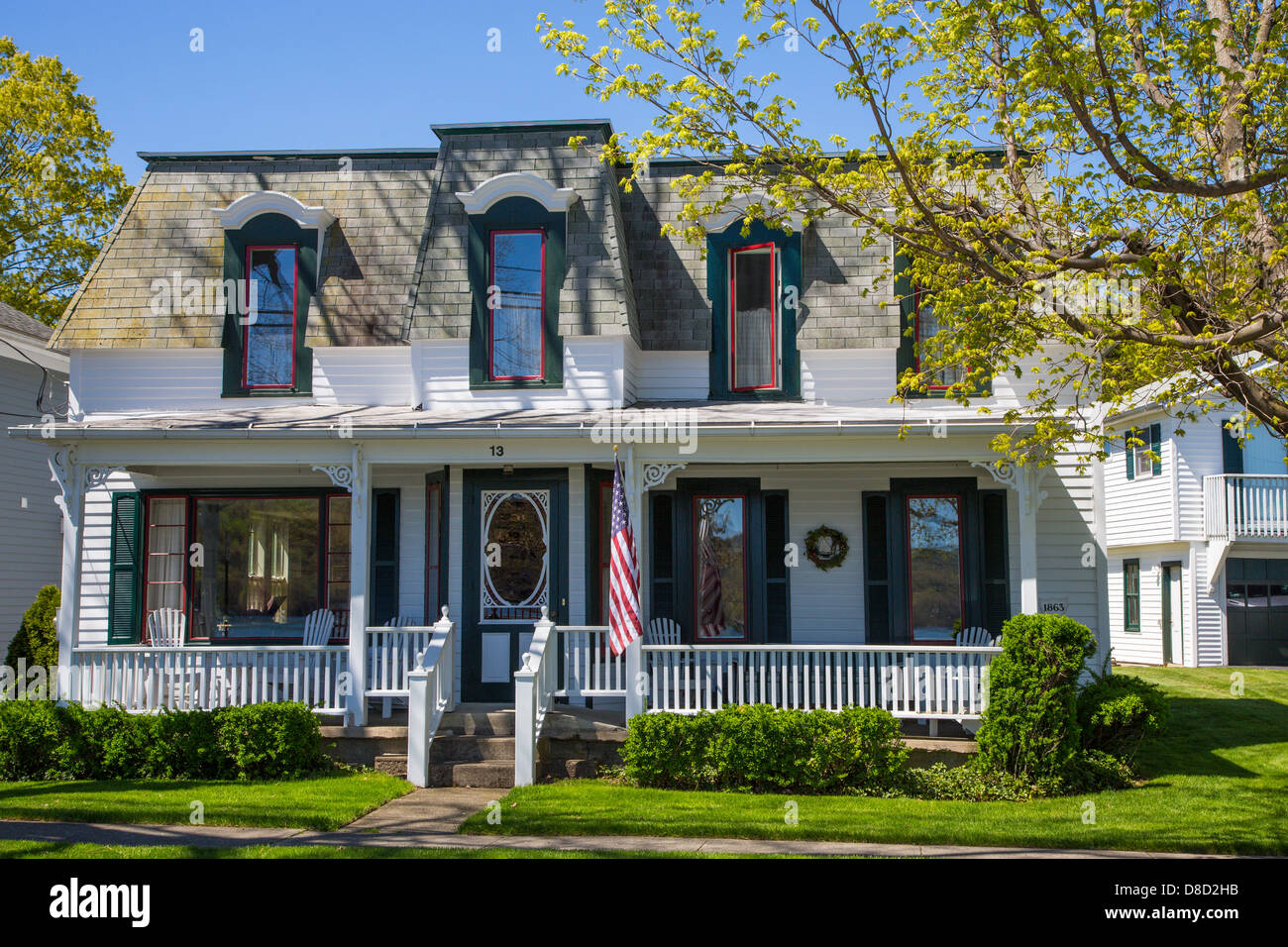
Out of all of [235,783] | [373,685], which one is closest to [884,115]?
[373,685]

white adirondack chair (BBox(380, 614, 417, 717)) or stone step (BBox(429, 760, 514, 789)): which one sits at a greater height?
white adirondack chair (BBox(380, 614, 417, 717))

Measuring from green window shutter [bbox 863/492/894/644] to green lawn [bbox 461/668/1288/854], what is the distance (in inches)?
128

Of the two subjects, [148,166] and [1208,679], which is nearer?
[148,166]

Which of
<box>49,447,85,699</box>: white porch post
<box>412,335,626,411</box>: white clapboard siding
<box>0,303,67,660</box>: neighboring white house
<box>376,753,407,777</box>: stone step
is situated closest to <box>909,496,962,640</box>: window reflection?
<box>412,335,626,411</box>: white clapboard siding

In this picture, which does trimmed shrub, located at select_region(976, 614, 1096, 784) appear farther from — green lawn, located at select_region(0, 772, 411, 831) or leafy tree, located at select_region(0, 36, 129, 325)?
leafy tree, located at select_region(0, 36, 129, 325)

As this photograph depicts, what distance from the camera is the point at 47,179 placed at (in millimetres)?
24922

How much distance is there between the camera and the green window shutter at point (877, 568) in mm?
13969

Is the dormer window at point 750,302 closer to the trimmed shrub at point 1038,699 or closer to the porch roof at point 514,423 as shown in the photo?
the porch roof at point 514,423

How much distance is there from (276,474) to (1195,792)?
1149cm

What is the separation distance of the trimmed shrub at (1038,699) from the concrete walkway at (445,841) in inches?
83.7

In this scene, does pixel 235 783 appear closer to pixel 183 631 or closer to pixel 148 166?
pixel 183 631

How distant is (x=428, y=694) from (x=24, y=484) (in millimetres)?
11306

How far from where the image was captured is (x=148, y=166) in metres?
16.0

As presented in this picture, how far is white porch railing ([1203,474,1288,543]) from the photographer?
21.9 meters
